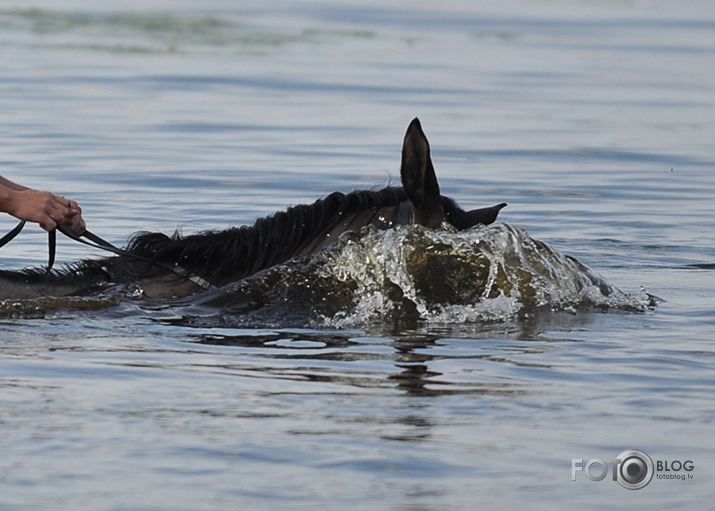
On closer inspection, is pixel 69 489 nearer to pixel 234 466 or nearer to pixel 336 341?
pixel 234 466

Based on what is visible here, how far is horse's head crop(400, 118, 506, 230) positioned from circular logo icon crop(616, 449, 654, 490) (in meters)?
1.77

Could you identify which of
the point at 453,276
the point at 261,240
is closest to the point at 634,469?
the point at 453,276

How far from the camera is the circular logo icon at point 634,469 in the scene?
184 inches

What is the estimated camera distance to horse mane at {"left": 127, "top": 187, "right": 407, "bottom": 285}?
23.4 feet

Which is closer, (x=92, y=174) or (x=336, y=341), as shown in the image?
(x=336, y=341)

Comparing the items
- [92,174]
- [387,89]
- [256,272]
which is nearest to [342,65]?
[387,89]

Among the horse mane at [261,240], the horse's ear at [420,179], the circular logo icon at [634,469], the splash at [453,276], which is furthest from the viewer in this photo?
the horse mane at [261,240]

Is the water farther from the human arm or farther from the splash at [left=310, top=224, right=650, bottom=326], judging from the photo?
the human arm

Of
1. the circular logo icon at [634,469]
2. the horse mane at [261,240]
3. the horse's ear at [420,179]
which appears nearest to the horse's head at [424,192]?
the horse's ear at [420,179]

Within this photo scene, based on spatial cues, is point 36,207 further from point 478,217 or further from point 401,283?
point 478,217

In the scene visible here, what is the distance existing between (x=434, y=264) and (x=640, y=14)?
23.0 meters

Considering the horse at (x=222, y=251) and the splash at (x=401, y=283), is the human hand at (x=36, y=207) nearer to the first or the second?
the horse at (x=222, y=251)

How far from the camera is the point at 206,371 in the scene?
5.97 metres

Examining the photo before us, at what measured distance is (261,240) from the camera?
716 cm
